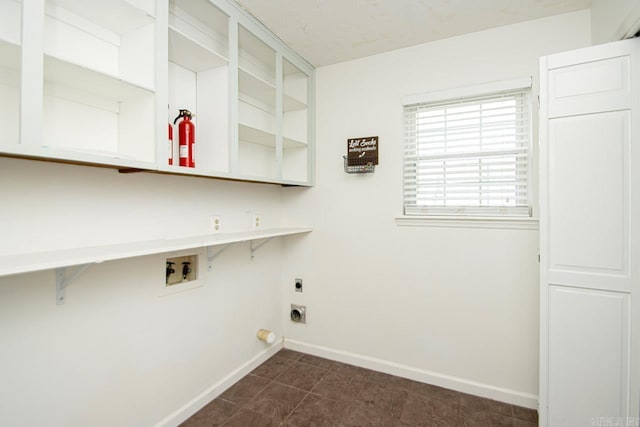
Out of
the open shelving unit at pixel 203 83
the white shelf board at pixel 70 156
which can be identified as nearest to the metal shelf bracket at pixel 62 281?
the white shelf board at pixel 70 156

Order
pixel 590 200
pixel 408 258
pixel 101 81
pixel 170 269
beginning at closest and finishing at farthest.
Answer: pixel 101 81 < pixel 590 200 < pixel 170 269 < pixel 408 258

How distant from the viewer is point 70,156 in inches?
44.9

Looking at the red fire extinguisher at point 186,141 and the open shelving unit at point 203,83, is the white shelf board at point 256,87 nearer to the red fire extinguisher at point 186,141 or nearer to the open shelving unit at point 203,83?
the open shelving unit at point 203,83

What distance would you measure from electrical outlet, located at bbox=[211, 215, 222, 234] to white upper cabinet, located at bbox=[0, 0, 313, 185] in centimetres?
41

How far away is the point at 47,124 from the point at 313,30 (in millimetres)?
1716

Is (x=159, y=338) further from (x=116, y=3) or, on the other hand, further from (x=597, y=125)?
(x=597, y=125)

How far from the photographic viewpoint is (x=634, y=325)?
143cm

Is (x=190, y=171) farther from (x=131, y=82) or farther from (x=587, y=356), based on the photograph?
(x=587, y=356)

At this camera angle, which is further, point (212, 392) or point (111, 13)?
point (212, 392)

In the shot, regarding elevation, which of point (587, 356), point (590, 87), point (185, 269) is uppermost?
point (590, 87)

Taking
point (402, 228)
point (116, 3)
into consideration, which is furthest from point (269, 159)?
point (116, 3)

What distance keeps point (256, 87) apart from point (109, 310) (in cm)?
169

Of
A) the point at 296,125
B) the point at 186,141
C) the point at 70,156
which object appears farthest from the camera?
the point at 296,125

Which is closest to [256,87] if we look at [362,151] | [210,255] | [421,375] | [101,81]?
[362,151]
